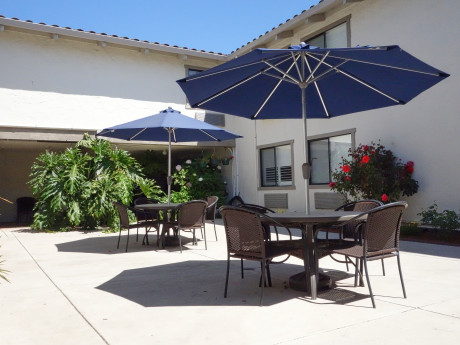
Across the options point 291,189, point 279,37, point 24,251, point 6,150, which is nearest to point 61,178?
point 24,251

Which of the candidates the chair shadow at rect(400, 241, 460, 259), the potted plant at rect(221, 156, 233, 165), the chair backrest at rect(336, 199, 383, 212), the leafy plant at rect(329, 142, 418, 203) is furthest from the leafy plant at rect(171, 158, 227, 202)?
the chair backrest at rect(336, 199, 383, 212)

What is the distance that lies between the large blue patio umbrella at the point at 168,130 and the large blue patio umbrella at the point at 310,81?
1713 mm

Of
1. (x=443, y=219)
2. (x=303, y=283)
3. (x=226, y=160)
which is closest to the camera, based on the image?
(x=303, y=283)

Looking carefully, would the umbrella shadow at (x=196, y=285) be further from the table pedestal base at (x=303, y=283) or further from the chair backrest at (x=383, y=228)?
the chair backrest at (x=383, y=228)

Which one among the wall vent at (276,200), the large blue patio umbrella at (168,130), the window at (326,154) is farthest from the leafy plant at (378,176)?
the wall vent at (276,200)

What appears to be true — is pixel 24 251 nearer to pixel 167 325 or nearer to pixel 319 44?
pixel 167 325

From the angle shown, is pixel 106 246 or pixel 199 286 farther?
pixel 106 246

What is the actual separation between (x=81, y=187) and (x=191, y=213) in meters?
4.72

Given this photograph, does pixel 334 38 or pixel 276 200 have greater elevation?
pixel 334 38

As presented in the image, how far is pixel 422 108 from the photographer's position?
8.58 metres

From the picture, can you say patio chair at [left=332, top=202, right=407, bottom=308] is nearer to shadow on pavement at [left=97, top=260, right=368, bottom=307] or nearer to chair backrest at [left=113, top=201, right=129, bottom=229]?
shadow on pavement at [left=97, top=260, right=368, bottom=307]

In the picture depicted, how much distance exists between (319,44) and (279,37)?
132 centimetres

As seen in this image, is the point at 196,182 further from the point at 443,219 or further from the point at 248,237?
the point at 248,237

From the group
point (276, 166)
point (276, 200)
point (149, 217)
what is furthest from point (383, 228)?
point (276, 166)
